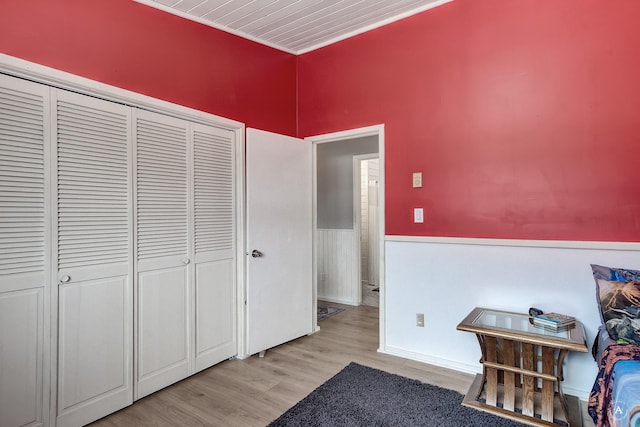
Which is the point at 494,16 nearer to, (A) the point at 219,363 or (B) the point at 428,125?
(B) the point at 428,125

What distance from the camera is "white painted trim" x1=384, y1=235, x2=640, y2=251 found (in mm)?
2104

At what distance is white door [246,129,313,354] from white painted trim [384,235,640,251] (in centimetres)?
89

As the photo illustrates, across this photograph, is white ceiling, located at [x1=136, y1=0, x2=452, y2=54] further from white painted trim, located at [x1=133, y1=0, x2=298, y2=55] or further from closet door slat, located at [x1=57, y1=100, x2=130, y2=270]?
closet door slat, located at [x1=57, y1=100, x2=130, y2=270]

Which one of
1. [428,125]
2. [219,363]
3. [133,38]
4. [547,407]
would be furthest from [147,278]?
[547,407]

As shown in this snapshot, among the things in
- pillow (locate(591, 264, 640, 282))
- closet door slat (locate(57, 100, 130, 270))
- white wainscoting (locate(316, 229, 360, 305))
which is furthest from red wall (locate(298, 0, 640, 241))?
closet door slat (locate(57, 100, 130, 270))

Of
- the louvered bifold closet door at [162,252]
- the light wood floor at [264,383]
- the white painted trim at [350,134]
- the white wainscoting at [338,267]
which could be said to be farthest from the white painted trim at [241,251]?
the white wainscoting at [338,267]

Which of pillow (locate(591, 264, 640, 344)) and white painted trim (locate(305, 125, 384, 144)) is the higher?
white painted trim (locate(305, 125, 384, 144))

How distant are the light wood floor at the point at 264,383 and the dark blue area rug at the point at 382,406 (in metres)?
0.11

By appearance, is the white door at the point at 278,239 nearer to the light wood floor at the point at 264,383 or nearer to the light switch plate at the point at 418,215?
the light wood floor at the point at 264,383

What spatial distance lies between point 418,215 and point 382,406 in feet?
4.68

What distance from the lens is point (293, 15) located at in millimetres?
2805

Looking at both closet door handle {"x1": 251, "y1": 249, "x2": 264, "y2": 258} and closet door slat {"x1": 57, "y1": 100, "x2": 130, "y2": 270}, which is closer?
closet door slat {"x1": 57, "y1": 100, "x2": 130, "y2": 270}

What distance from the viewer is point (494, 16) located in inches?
99.0

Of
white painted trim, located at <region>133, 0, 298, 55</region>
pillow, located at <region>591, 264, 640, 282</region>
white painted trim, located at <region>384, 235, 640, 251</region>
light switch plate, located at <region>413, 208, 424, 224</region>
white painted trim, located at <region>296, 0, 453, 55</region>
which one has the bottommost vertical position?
pillow, located at <region>591, 264, 640, 282</region>
